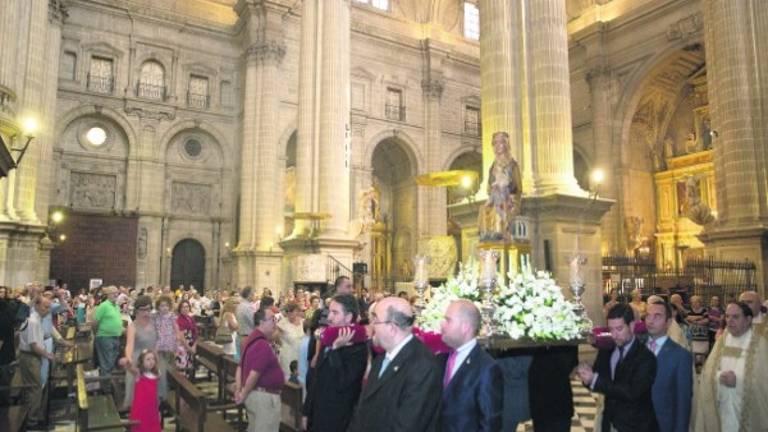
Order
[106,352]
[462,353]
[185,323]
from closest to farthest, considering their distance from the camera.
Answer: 1. [462,353]
2. [106,352]
3. [185,323]

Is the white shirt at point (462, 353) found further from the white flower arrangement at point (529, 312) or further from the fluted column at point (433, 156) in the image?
the fluted column at point (433, 156)

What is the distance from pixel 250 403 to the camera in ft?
18.3

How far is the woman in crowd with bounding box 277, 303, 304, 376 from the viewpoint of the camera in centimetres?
784

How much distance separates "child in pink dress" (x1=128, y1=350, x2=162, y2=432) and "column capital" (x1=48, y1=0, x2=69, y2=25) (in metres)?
22.6

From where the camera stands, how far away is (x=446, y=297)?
19.1ft

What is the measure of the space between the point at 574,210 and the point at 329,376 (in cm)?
837

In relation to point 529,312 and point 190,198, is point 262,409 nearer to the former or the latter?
point 529,312

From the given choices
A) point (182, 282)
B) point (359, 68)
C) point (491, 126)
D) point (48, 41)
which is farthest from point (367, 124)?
→ point (491, 126)

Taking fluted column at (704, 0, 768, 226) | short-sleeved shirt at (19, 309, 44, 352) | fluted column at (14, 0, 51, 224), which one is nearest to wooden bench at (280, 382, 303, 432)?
short-sleeved shirt at (19, 309, 44, 352)

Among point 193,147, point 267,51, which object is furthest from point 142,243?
point 267,51

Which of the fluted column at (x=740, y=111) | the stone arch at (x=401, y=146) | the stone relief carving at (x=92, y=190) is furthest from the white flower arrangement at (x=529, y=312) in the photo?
the stone arch at (x=401, y=146)

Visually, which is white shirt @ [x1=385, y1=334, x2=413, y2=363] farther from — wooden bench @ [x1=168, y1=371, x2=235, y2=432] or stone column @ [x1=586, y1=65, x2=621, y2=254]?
stone column @ [x1=586, y1=65, x2=621, y2=254]

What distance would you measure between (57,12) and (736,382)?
88.9 feet

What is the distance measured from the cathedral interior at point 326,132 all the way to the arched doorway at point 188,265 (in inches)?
2.9
